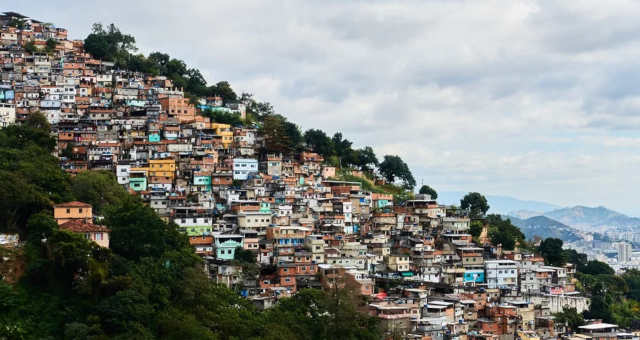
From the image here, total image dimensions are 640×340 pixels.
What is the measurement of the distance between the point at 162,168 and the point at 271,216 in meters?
7.34

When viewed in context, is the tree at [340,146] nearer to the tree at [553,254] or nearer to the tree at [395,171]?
the tree at [395,171]

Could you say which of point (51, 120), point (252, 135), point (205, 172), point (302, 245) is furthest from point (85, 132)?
point (302, 245)

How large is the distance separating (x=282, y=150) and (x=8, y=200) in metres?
22.9

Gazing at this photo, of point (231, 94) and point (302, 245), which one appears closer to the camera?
point (302, 245)

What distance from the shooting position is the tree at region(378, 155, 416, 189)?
58156mm

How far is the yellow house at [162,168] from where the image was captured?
41.6 meters

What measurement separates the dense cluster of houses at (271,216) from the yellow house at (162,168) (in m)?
0.08

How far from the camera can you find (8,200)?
92.6 feet

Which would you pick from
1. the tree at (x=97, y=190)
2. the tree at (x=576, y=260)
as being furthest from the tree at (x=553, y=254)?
the tree at (x=97, y=190)

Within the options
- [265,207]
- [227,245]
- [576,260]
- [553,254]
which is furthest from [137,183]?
[576,260]

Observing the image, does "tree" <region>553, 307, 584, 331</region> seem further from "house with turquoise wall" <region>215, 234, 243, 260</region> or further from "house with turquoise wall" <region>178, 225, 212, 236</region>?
"house with turquoise wall" <region>178, 225, 212, 236</region>

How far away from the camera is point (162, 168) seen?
41875 millimetres

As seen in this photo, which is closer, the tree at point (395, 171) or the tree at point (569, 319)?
the tree at point (569, 319)

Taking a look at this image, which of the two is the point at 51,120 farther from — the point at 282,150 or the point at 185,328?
the point at 185,328
